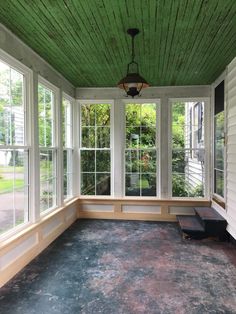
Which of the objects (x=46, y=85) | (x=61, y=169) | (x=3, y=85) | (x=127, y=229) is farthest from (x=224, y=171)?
(x=3, y=85)

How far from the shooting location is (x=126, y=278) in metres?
3.28

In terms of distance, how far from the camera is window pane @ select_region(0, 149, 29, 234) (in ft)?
10.8

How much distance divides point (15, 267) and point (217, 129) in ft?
14.3

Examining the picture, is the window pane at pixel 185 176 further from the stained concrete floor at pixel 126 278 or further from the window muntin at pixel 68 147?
the window muntin at pixel 68 147

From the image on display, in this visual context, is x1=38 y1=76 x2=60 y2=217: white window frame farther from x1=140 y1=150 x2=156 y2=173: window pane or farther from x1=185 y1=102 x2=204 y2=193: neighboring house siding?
x1=185 y1=102 x2=204 y2=193: neighboring house siding

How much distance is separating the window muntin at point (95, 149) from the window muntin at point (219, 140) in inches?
91.6

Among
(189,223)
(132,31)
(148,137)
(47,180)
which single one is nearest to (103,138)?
(148,137)

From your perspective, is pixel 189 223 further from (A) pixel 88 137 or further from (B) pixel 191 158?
(A) pixel 88 137

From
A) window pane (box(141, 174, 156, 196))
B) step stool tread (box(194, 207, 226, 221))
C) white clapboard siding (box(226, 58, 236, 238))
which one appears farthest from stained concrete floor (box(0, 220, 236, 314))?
window pane (box(141, 174, 156, 196))

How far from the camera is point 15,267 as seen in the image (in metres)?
3.36

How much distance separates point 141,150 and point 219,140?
5.63 feet

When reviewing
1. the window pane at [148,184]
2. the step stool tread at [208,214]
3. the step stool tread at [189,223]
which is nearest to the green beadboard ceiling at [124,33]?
the window pane at [148,184]

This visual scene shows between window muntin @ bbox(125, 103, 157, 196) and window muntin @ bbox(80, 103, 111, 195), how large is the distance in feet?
1.52

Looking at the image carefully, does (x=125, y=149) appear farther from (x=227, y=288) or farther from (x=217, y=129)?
(x=227, y=288)
